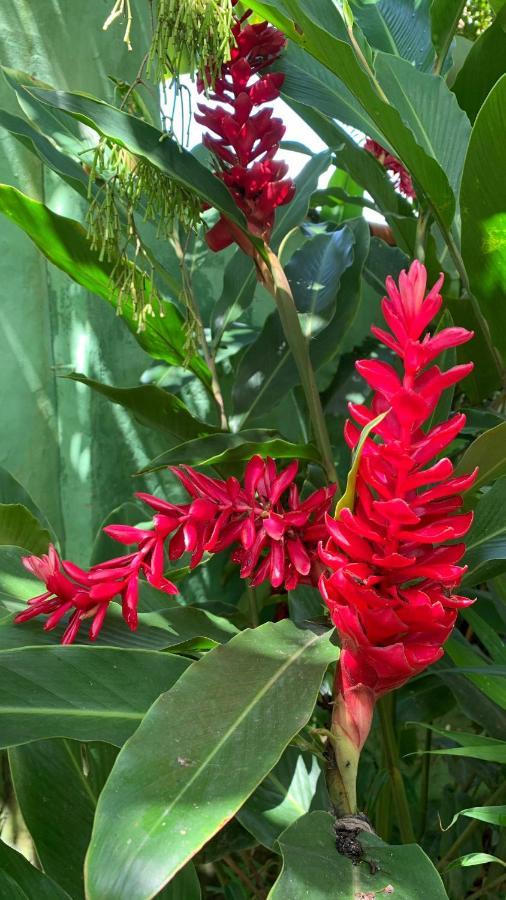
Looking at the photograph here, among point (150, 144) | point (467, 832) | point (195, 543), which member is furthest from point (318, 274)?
point (467, 832)

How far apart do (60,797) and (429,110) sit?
0.78 metres

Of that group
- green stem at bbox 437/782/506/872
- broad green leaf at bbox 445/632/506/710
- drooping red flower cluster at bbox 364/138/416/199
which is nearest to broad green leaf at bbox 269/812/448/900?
broad green leaf at bbox 445/632/506/710

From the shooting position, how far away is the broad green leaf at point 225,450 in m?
0.81

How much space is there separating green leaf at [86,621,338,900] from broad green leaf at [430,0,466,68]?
30.1 inches

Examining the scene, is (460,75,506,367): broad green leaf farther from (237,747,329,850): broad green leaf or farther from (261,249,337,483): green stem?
(237,747,329,850): broad green leaf

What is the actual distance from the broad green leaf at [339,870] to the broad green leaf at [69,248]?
55cm

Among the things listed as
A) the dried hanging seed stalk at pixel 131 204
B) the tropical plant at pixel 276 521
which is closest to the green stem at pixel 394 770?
the tropical plant at pixel 276 521

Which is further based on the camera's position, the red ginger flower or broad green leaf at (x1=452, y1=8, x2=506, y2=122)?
broad green leaf at (x1=452, y1=8, x2=506, y2=122)

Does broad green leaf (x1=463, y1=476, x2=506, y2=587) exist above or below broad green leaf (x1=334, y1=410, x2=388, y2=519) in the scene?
below

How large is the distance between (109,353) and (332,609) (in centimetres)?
91

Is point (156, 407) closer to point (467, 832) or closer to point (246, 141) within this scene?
point (246, 141)

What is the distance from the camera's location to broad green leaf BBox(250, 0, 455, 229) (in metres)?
0.69

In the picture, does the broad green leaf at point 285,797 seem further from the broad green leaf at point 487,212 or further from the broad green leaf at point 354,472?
the broad green leaf at point 487,212

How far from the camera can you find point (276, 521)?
1.94 ft
